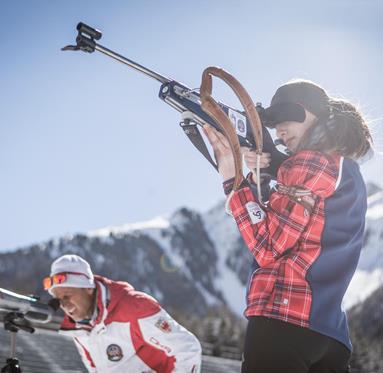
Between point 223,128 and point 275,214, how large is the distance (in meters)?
0.42

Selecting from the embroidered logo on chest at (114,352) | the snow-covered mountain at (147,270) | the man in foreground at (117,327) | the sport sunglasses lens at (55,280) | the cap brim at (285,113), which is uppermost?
the cap brim at (285,113)

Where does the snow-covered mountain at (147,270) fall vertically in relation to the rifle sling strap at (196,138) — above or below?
below

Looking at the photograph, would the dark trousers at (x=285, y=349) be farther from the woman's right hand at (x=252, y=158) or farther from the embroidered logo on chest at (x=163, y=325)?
the embroidered logo on chest at (x=163, y=325)

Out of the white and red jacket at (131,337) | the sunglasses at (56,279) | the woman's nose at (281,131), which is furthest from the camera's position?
the sunglasses at (56,279)

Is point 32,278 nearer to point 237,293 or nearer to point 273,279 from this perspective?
point 237,293

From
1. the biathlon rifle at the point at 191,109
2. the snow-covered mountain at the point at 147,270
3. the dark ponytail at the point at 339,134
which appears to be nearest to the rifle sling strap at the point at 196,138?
the biathlon rifle at the point at 191,109

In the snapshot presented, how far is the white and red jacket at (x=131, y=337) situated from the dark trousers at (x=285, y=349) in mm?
1096

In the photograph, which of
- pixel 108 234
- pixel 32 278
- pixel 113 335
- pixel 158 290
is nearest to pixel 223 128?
pixel 113 335

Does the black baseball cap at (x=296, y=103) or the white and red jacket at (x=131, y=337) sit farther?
the white and red jacket at (x=131, y=337)

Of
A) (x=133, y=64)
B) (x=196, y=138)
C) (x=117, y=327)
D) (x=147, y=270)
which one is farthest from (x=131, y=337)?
(x=147, y=270)

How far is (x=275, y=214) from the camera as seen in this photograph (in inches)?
91.9

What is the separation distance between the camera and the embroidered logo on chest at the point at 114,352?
139 inches

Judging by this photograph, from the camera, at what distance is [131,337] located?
3.49 meters

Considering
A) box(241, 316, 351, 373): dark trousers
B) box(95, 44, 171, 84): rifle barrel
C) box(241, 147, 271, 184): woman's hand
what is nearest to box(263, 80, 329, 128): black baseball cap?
box(241, 147, 271, 184): woman's hand
